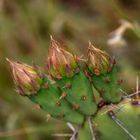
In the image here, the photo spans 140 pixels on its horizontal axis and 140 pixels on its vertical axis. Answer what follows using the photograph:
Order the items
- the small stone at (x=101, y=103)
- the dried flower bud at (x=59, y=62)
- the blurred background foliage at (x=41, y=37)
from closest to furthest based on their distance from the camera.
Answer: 1. the dried flower bud at (x=59, y=62)
2. the small stone at (x=101, y=103)
3. the blurred background foliage at (x=41, y=37)

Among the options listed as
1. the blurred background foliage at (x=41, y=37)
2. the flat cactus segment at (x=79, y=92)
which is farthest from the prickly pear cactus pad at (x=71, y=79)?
the blurred background foliage at (x=41, y=37)

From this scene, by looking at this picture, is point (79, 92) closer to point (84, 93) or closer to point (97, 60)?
point (84, 93)

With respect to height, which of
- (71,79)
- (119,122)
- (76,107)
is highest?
(71,79)

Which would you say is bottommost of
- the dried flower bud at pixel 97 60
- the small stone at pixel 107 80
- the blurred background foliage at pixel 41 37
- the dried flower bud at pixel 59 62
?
the blurred background foliage at pixel 41 37

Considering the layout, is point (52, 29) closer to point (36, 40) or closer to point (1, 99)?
point (36, 40)

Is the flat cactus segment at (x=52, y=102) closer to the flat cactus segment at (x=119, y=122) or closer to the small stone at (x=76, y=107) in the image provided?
the small stone at (x=76, y=107)

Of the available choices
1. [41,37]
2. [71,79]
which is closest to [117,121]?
[71,79]

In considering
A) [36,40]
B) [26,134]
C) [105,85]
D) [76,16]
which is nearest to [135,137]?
[105,85]

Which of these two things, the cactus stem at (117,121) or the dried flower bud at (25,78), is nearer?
the dried flower bud at (25,78)
